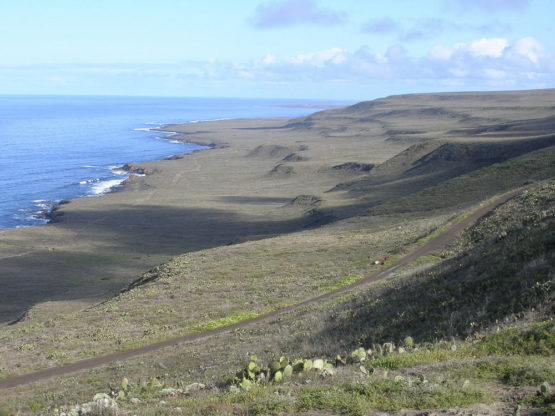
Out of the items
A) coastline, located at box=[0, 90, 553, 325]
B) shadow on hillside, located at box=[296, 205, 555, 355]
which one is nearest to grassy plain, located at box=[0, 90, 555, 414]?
shadow on hillside, located at box=[296, 205, 555, 355]

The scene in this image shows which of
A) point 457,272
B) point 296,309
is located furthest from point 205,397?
point 296,309

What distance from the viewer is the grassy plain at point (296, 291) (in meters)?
10.0

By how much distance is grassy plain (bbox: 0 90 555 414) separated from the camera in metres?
10.0

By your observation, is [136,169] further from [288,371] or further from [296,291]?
[288,371]

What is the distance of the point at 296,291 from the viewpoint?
2814cm

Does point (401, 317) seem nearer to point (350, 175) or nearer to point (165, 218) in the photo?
point (165, 218)

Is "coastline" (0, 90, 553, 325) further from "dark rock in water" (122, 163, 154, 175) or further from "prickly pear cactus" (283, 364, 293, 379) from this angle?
"prickly pear cactus" (283, 364, 293, 379)

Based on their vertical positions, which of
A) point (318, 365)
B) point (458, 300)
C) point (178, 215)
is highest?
point (318, 365)

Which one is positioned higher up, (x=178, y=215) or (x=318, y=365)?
(x=318, y=365)

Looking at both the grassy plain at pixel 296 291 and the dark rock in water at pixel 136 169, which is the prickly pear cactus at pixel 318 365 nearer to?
the grassy plain at pixel 296 291

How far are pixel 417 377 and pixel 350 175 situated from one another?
311 ft

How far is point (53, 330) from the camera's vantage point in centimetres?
2639

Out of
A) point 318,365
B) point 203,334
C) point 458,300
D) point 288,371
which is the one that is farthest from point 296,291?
point 288,371

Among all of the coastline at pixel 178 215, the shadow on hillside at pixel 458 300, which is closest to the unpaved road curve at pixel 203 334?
the shadow on hillside at pixel 458 300
